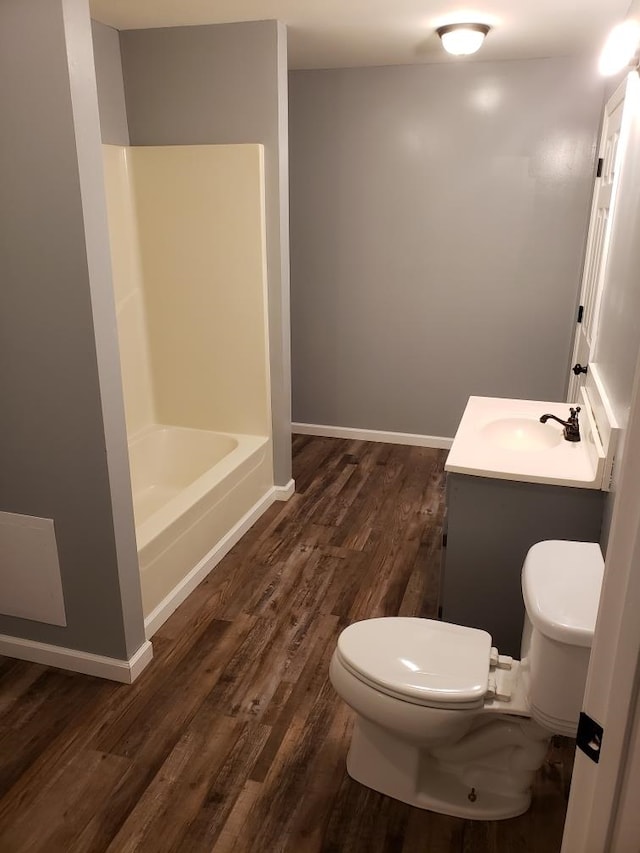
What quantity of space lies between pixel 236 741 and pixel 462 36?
2.99 metres

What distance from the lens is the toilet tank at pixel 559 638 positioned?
4.73ft

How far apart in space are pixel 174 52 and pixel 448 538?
2526 millimetres

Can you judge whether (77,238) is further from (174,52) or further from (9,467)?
(174,52)

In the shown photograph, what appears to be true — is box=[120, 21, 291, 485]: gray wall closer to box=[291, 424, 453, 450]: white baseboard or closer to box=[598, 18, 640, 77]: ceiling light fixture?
box=[598, 18, 640, 77]: ceiling light fixture

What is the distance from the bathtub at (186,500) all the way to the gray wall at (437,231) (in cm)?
129

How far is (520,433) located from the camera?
268 centimetres

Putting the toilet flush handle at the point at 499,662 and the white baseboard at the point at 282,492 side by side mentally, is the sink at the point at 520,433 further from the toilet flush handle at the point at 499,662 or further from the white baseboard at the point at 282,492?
the white baseboard at the point at 282,492

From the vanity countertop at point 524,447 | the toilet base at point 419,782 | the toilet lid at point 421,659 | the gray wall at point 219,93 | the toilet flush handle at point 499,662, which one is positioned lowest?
the toilet base at point 419,782

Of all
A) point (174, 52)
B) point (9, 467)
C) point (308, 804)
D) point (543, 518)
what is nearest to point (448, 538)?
point (543, 518)

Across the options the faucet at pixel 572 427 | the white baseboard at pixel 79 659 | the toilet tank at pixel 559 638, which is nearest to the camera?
the toilet tank at pixel 559 638

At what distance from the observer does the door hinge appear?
830mm

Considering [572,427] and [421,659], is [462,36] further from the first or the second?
[421,659]

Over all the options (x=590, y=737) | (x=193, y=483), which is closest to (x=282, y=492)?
(x=193, y=483)

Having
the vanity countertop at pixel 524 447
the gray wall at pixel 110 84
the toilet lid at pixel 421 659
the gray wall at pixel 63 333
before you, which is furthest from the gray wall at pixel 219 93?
the toilet lid at pixel 421 659
